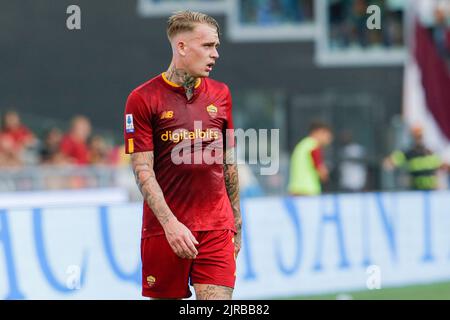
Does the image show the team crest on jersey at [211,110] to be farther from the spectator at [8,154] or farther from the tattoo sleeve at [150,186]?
the spectator at [8,154]

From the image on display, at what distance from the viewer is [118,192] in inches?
596

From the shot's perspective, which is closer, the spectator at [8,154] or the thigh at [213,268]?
the thigh at [213,268]

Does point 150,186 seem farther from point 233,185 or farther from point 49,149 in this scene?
point 49,149

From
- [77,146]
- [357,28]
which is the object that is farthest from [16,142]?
[357,28]

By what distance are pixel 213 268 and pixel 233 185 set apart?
47 centimetres

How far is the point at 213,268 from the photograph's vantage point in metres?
5.49

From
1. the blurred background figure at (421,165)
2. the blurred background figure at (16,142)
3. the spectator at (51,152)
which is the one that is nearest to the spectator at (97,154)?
the spectator at (51,152)

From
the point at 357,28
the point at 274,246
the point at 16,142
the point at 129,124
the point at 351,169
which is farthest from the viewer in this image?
the point at 357,28

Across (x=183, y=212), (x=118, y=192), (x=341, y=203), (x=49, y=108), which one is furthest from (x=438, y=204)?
(x=49, y=108)

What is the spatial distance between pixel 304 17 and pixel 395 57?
2259 mm

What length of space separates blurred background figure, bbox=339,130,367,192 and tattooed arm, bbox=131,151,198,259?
14042 mm

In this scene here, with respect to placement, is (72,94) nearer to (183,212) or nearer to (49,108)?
(49,108)

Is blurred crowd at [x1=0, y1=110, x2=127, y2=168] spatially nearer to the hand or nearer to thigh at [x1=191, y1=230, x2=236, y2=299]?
thigh at [x1=191, y1=230, x2=236, y2=299]

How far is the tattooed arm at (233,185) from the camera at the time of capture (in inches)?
224
